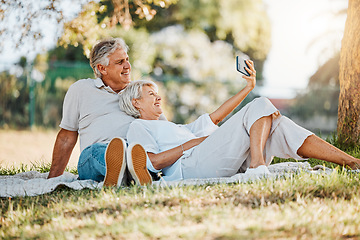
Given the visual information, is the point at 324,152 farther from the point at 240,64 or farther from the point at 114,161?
the point at 114,161

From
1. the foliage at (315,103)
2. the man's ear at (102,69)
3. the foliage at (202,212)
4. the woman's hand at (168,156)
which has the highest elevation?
the man's ear at (102,69)

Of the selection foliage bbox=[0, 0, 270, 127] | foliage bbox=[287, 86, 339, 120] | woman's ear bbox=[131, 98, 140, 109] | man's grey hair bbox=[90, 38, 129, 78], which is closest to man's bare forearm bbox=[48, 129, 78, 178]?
man's grey hair bbox=[90, 38, 129, 78]

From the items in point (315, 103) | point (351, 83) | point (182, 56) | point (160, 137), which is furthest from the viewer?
point (182, 56)

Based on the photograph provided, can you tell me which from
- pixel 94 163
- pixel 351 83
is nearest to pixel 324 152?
pixel 94 163

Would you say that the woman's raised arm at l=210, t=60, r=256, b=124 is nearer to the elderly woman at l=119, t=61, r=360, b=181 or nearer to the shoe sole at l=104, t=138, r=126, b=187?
the elderly woman at l=119, t=61, r=360, b=181

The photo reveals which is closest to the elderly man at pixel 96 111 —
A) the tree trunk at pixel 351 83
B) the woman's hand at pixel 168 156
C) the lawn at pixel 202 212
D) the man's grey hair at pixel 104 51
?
the man's grey hair at pixel 104 51

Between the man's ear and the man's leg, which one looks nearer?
Result: the man's leg

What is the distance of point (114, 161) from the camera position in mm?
3680

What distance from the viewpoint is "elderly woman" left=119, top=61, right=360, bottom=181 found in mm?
3928

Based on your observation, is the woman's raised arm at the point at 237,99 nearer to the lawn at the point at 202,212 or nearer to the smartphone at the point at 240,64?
the smartphone at the point at 240,64

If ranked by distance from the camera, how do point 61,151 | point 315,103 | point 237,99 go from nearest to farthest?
point 237,99, point 61,151, point 315,103

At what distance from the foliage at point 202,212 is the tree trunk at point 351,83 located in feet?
9.37

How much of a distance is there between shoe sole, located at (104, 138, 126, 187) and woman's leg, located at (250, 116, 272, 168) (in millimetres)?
1022

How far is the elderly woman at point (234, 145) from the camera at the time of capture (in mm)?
3928
